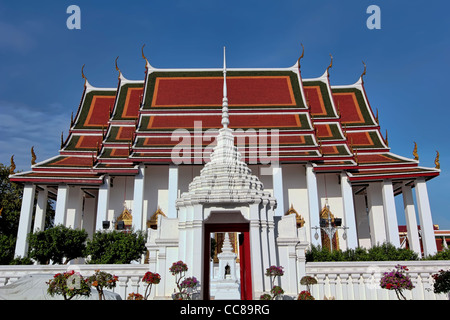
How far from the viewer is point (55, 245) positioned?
44.2ft

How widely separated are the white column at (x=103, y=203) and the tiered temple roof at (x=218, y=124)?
0.44m

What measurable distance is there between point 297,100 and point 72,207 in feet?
42.1

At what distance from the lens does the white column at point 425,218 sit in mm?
16703

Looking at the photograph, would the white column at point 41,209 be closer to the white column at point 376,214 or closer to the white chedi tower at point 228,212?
the white chedi tower at point 228,212

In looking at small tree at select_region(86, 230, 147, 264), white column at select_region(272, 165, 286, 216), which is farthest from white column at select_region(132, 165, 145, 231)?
white column at select_region(272, 165, 286, 216)

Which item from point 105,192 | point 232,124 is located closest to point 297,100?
point 232,124

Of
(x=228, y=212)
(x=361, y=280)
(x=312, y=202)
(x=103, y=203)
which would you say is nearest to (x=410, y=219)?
(x=312, y=202)

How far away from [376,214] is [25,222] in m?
16.3

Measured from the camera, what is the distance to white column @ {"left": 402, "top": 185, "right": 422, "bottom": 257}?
57.6 ft

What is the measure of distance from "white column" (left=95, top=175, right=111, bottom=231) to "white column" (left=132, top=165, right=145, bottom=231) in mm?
1296

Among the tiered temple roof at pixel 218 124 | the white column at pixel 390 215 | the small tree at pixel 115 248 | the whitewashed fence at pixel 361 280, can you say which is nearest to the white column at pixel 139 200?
the tiered temple roof at pixel 218 124

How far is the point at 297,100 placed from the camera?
20.8 meters

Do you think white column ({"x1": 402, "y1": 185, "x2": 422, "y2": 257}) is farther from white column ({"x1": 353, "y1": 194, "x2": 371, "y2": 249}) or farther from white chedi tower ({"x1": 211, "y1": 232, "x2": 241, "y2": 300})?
white chedi tower ({"x1": 211, "y1": 232, "x2": 241, "y2": 300})
